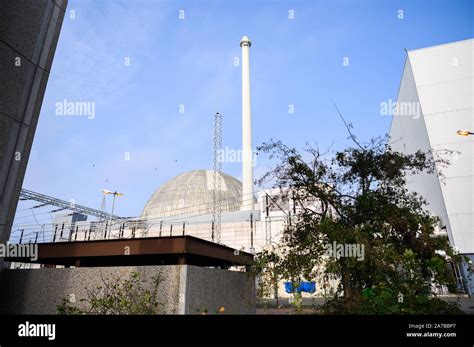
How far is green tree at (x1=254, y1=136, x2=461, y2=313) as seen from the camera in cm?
925

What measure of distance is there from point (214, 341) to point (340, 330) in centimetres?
206

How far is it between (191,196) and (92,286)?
7434 cm

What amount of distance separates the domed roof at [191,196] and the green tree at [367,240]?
6855cm

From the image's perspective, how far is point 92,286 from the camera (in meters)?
9.99

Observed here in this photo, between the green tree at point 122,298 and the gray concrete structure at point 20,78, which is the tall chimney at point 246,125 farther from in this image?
the gray concrete structure at point 20,78

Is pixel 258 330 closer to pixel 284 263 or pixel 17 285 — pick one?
pixel 284 263

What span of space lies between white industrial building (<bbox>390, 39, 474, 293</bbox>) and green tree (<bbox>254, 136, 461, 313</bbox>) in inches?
1099

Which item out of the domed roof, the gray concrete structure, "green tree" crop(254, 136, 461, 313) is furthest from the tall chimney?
the gray concrete structure

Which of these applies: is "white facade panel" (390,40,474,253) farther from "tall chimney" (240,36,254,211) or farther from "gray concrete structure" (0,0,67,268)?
"gray concrete structure" (0,0,67,268)

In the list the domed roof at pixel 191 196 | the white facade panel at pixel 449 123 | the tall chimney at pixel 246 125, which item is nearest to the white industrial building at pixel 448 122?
the white facade panel at pixel 449 123

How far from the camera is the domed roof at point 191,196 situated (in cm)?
8194

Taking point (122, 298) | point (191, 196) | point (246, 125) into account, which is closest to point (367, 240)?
point (122, 298)

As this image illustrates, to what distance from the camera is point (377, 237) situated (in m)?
10.9

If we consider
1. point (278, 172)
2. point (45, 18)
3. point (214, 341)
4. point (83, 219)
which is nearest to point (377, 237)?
point (278, 172)
